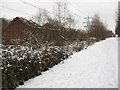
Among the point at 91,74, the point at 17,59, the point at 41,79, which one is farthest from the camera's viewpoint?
the point at 91,74

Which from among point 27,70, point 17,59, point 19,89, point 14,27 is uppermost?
point 14,27

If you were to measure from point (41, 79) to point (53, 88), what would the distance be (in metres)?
1.37

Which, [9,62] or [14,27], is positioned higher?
[14,27]

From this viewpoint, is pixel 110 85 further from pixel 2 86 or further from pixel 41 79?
pixel 2 86

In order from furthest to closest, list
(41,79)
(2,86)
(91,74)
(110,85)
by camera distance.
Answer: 1. (91,74)
2. (41,79)
3. (110,85)
4. (2,86)

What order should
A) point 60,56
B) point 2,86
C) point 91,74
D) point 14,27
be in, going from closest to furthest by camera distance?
1. point 2,86
2. point 91,74
3. point 60,56
4. point 14,27

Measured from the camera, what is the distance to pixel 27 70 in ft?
23.6

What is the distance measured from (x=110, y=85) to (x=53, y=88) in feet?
6.55

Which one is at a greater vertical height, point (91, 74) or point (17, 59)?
point (17, 59)

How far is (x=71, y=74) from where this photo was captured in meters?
8.02

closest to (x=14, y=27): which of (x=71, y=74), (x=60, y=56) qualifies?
(x=60, y=56)

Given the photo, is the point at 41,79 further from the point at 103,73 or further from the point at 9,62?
the point at 103,73

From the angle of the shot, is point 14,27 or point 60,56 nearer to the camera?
point 60,56

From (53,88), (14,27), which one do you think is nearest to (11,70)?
(53,88)
